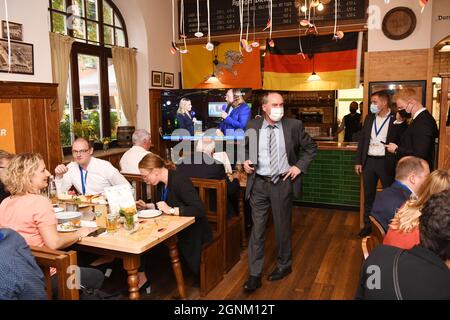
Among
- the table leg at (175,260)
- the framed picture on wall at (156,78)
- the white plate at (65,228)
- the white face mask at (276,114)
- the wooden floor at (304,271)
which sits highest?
the framed picture on wall at (156,78)

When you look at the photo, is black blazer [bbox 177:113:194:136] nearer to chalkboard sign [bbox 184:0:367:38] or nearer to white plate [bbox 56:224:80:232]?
chalkboard sign [bbox 184:0:367:38]

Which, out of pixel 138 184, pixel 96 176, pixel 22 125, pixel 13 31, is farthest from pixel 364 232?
pixel 13 31

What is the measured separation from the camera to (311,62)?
20.5 feet

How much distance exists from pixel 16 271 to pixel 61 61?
13.3 ft

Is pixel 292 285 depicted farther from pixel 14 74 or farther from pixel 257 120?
pixel 14 74

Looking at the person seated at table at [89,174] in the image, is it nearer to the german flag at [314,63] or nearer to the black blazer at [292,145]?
the black blazer at [292,145]

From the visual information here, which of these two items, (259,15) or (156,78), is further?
(156,78)

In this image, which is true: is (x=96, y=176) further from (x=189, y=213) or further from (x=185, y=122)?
(x=185, y=122)

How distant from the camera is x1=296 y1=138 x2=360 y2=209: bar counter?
18.8ft

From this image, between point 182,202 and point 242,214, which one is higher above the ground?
point 182,202

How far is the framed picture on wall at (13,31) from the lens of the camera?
4.08 m

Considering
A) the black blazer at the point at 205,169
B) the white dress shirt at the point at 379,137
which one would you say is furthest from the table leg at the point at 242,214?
the white dress shirt at the point at 379,137

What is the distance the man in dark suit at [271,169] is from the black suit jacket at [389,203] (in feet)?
3.14

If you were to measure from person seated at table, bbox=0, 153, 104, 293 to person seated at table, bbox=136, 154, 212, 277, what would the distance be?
823mm
